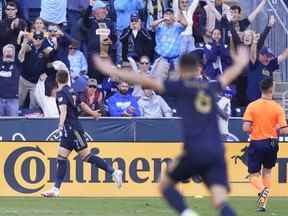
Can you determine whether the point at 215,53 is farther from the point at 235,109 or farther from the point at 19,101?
the point at 19,101

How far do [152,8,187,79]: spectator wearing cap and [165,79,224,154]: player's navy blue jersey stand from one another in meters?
11.5

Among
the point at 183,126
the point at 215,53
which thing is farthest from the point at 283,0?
the point at 183,126

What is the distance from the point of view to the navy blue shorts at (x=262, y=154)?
1666 centimetres

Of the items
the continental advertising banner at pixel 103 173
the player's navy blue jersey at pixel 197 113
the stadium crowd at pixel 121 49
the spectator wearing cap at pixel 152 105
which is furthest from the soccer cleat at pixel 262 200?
the player's navy blue jersey at pixel 197 113

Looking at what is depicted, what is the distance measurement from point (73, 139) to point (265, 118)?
358 centimetres

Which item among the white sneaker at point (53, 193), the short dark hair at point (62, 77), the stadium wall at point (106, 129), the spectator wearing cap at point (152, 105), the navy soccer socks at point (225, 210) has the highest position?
the short dark hair at point (62, 77)

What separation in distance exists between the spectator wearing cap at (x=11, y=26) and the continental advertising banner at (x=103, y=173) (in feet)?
10.3

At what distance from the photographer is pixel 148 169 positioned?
20.1 meters

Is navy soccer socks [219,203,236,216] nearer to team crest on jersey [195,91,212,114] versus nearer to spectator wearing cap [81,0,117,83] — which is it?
team crest on jersey [195,91,212,114]

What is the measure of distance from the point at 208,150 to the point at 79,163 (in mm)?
9609

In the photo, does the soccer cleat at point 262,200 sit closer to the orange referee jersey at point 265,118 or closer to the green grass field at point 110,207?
the green grass field at point 110,207

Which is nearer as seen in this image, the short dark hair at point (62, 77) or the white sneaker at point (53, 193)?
the short dark hair at point (62, 77)

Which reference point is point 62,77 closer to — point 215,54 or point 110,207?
point 110,207

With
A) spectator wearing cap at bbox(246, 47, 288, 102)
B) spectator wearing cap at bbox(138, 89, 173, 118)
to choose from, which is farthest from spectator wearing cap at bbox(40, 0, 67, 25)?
spectator wearing cap at bbox(246, 47, 288, 102)
